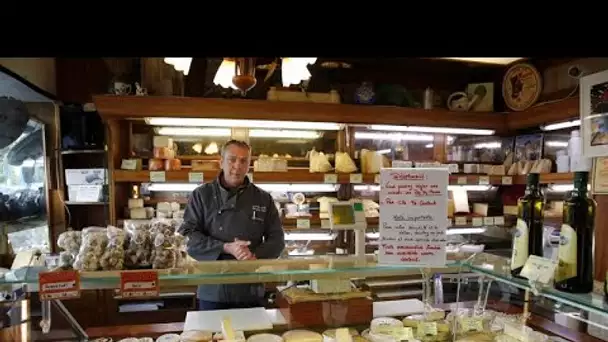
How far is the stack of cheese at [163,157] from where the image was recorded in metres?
3.73

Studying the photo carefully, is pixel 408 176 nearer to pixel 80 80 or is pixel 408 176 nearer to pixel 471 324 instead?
pixel 471 324

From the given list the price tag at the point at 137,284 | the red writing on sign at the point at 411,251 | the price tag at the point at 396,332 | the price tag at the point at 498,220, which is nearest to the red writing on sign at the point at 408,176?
the red writing on sign at the point at 411,251

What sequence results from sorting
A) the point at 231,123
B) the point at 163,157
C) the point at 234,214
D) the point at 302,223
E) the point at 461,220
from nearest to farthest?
1. the point at 234,214
2. the point at 163,157
3. the point at 231,123
4. the point at 302,223
5. the point at 461,220

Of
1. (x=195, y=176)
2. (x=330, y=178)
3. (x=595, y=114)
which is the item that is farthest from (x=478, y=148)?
(x=195, y=176)

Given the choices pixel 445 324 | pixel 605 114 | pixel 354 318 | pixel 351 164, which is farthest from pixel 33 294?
pixel 351 164

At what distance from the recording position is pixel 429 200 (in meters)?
1.42

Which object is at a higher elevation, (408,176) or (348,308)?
(408,176)

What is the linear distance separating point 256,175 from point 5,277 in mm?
2530

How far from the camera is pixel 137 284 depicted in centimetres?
144

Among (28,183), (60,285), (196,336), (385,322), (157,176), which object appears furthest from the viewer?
(28,183)

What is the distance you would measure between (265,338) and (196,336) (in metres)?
0.28

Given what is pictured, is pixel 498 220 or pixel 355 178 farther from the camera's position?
pixel 498 220

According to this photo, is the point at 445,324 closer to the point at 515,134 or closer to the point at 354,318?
the point at 354,318

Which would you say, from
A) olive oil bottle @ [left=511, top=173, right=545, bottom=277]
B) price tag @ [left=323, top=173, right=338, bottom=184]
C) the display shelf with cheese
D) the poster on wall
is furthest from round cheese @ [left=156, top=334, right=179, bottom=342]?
price tag @ [left=323, top=173, right=338, bottom=184]
